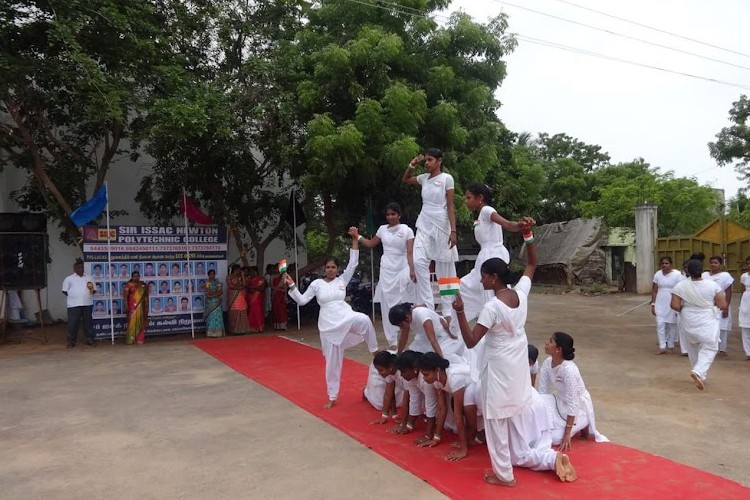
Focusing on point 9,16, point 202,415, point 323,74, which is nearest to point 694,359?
point 202,415

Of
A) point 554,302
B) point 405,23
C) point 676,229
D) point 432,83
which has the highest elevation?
point 405,23

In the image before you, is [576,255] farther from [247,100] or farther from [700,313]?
[700,313]

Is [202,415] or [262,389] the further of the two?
→ [262,389]

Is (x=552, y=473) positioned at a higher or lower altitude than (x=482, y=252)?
lower

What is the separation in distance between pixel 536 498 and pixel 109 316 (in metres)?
9.83

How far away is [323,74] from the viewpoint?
36.3 feet

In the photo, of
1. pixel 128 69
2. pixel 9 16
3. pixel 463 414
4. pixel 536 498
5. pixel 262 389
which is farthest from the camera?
pixel 128 69

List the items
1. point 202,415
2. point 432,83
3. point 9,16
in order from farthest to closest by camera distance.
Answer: point 432,83, point 9,16, point 202,415

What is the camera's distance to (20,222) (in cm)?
1286

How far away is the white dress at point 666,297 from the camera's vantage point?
9.08 m

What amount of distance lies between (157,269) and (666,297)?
9.41 m

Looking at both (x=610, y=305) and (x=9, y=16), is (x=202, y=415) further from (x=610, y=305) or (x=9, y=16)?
(x=610, y=305)

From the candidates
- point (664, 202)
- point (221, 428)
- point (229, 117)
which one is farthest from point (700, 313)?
point (664, 202)

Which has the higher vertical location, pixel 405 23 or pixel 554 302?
pixel 405 23
